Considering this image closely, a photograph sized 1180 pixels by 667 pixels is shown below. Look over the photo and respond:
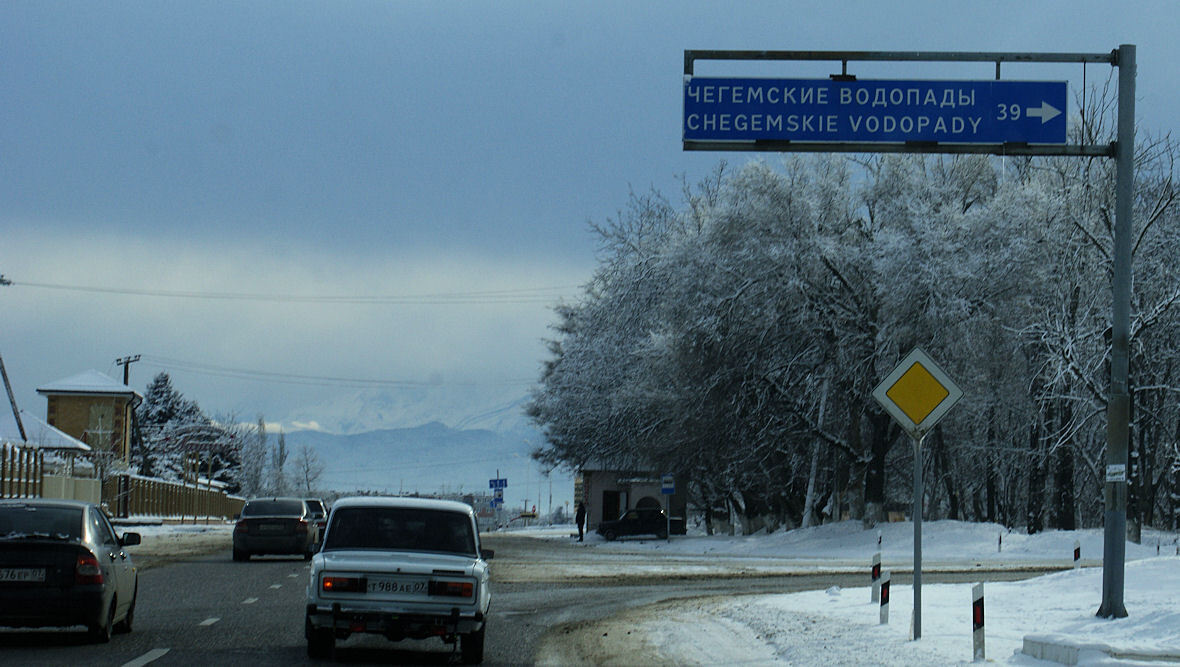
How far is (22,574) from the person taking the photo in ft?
43.9

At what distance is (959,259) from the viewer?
43.5 metres

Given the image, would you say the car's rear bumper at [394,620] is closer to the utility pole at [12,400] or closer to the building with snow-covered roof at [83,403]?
the utility pole at [12,400]

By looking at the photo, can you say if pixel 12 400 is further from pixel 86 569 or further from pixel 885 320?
pixel 86 569

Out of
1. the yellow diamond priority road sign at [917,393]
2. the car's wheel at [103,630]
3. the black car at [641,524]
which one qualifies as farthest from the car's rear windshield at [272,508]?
the black car at [641,524]

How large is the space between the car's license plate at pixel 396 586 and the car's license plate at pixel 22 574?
3.51 metres

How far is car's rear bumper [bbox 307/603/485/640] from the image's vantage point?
1229 centimetres

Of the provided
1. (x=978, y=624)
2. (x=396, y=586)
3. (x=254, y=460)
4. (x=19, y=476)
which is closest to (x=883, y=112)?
(x=978, y=624)

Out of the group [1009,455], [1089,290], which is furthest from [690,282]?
[1009,455]

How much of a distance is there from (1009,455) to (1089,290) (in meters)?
21.7

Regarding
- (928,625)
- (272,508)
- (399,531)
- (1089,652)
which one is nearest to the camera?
(1089,652)

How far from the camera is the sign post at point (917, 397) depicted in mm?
14195

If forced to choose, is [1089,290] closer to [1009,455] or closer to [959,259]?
[959,259]

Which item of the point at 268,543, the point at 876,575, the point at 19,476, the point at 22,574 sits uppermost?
the point at 22,574

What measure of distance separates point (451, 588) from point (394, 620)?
22.6 inches
